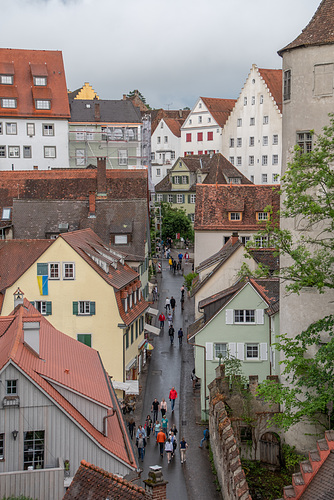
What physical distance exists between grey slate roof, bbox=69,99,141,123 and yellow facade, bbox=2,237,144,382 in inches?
1805

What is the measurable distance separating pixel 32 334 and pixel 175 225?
67.3 meters

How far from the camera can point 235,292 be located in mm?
40125

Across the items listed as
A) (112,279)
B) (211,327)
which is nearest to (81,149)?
(112,279)

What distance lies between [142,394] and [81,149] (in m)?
48.5

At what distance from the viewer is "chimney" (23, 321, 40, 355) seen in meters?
26.7

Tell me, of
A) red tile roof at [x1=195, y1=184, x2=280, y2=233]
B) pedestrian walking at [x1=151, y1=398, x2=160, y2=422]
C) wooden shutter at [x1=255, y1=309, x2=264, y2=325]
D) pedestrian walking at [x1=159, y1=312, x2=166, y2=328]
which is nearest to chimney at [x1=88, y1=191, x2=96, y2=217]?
red tile roof at [x1=195, y1=184, x2=280, y2=233]

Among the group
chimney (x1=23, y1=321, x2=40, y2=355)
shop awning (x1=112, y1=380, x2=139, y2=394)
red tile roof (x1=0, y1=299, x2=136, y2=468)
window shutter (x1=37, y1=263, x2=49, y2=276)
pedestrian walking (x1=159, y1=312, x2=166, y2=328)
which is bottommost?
shop awning (x1=112, y1=380, x2=139, y2=394)

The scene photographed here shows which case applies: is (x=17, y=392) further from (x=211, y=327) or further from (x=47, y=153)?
(x=47, y=153)

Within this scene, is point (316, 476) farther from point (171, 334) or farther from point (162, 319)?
point (162, 319)

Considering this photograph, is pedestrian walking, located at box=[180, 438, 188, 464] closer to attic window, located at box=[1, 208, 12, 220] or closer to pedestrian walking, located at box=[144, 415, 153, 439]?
pedestrian walking, located at box=[144, 415, 153, 439]

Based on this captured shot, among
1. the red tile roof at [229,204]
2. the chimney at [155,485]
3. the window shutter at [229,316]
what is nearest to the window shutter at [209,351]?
the window shutter at [229,316]

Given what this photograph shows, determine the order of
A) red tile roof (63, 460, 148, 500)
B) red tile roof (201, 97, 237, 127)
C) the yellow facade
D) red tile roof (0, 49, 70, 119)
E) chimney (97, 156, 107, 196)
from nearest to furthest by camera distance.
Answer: red tile roof (63, 460, 148, 500)
the yellow facade
chimney (97, 156, 107, 196)
red tile roof (0, 49, 70, 119)
red tile roof (201, 97, 237, 127)

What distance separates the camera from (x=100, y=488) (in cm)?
1870

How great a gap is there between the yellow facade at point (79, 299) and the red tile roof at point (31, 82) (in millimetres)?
43987
